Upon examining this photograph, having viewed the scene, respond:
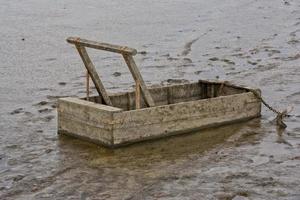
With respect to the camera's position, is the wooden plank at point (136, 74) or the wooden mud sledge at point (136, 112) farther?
the wooden plank at point (136, 74)

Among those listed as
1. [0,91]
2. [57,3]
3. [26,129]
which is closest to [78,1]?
[57,3]

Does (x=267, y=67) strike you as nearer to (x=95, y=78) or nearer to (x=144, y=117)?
(x=95, y=78)

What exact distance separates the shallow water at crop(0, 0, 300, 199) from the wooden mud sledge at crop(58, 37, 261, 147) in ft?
0.60

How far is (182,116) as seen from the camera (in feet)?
36.3

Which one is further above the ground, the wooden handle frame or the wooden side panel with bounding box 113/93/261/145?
the wooden handle frame

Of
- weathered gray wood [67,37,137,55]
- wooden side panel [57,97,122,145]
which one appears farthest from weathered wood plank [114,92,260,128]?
weathered gray wood [67,37,137,55]

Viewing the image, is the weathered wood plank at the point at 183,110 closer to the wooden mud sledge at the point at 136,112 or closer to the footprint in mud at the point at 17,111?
the wooden mud sledge at the point at 136,112

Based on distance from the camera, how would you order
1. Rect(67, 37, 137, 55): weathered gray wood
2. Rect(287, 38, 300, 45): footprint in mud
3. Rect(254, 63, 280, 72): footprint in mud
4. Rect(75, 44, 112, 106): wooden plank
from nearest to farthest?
Rect(67, 37, 137, 55): weathered gray wood
Rect(75, 44, 112, 106): wooden plank
Rect(254, 63, 280, 72): footprint in mud
Rect(287, 38, 300, 45): footprint in mud

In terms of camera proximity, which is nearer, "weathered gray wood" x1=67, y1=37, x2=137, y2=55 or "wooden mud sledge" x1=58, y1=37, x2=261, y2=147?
"weathered gray wood" x1=67, y1=37, x2=137, y2=55

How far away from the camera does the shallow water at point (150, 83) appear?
8.95 meters

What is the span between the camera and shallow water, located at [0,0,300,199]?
895 centimetres

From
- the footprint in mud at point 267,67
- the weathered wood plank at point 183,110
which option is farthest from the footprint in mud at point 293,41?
the weathered wood plank at point 183,110

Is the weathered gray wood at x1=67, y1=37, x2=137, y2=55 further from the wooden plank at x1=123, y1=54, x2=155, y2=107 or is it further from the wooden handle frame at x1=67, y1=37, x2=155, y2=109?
the wooden plank at x1=123, y1=54, x2=155, y2=107

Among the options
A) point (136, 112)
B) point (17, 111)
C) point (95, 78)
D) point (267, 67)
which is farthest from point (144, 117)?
point (267, 67)
